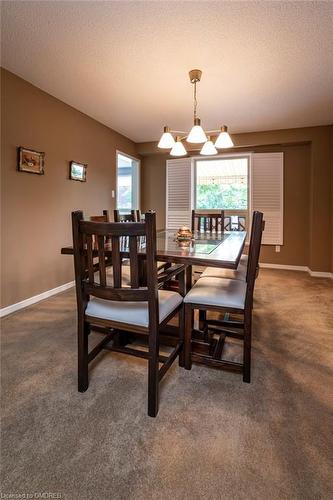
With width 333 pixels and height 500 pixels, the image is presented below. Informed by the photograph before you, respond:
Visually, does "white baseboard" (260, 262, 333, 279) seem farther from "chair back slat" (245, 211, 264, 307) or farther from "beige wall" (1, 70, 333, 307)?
"chair back slat" (245, 211, 264, 307)

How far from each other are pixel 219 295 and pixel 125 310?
0.62 metres

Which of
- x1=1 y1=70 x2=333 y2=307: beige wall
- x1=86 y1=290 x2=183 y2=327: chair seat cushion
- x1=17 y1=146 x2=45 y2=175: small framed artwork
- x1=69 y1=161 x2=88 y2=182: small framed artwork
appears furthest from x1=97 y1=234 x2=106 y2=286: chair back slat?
x1=69 y1=161 x2=88 y2=182: small framed artwork

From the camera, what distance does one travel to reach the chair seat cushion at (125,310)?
135 cm

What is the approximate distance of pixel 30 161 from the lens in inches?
112

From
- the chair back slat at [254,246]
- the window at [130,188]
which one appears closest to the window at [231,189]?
the window at [130,188]

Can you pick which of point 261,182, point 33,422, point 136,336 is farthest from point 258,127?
point 33,422

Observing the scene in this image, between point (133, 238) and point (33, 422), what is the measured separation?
40.6 inches

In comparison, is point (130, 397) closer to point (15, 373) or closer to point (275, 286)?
point (15, 373)

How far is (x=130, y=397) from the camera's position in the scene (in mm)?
1470

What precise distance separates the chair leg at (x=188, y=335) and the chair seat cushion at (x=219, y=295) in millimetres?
58

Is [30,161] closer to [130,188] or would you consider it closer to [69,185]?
[69,185]

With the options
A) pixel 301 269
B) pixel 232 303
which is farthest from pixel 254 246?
pixel 301 269

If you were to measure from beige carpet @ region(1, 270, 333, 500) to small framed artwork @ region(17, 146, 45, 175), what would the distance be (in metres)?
1.77

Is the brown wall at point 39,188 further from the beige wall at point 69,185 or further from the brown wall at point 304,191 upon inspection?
the brown wall at point 304,191
